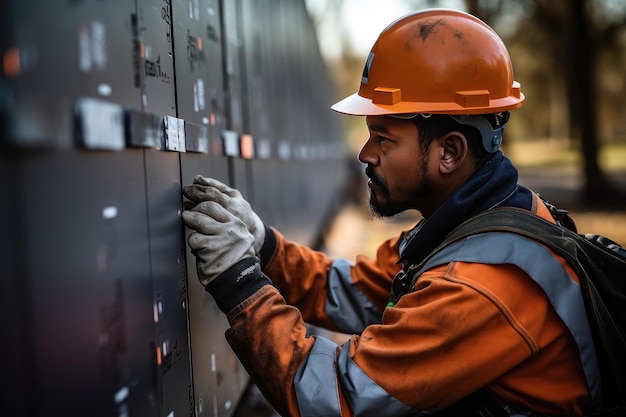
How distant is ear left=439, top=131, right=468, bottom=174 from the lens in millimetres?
2299

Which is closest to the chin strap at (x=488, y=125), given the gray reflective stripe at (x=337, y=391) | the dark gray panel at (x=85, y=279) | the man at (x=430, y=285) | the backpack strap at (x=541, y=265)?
the man at (x=430, y=285)

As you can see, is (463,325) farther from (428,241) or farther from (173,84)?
(173,84)

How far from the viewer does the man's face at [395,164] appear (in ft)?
7.59

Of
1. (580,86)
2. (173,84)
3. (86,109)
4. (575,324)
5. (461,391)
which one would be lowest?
(461,391)

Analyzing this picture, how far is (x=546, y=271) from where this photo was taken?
6.36 ft

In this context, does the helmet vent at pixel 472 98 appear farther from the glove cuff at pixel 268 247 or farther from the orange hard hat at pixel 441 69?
the glove cuff at pixel 268 247

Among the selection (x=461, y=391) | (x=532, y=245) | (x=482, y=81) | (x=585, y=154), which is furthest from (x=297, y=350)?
(x=585, y=154)

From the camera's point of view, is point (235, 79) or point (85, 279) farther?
point (235, 79)

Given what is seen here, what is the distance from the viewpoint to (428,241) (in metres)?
2.26

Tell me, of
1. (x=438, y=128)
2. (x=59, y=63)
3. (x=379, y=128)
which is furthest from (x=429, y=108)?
(x=59, y=63)

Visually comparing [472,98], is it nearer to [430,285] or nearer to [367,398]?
[430,285]

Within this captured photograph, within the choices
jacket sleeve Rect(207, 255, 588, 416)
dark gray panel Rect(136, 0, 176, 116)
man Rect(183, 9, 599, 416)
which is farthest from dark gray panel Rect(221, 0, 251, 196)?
jacket sleeve Rect(207, 255, 588, 416)

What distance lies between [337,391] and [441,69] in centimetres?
116

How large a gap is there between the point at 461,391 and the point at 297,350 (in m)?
0.50
